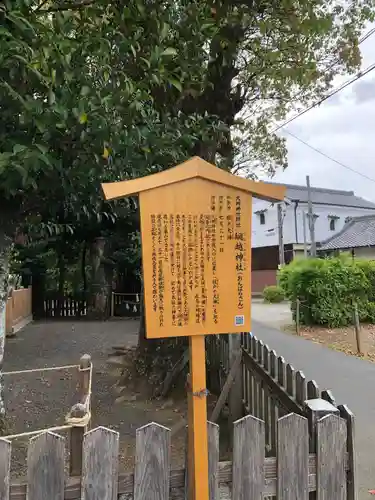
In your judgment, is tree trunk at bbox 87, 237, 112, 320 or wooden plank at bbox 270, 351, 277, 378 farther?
tree trunk at bbox 87, 237, 112, 320

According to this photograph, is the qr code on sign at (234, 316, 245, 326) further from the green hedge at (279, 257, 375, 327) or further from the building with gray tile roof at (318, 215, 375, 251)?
the building with gray tile roof at (318, 215, 375, 251)

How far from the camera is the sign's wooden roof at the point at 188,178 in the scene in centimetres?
255

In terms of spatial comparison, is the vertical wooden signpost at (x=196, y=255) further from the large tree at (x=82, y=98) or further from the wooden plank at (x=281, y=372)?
the wooden plank at (x=281, y=372)

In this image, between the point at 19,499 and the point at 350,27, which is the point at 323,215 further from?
the point at 19,499

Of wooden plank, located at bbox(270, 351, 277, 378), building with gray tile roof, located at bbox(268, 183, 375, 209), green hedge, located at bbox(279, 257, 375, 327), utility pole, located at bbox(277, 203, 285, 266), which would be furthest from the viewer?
building with gray tile roof, located at bbox(268, 183, 375, 209)

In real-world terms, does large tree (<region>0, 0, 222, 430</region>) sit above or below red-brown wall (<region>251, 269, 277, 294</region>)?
above

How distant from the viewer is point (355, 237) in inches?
1237

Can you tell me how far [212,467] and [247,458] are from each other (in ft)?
0.63

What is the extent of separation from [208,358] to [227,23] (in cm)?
453

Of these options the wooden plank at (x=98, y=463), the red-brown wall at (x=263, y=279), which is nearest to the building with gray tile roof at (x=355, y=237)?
the red-brown wall at (x=263, y=279)

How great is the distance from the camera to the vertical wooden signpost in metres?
2.60

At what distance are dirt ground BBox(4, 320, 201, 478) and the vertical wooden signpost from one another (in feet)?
6.89

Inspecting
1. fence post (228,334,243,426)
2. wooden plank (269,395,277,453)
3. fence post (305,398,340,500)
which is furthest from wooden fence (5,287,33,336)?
fence post (305,398,340,500)

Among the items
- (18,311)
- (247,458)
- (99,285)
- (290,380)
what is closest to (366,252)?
(99,285)
